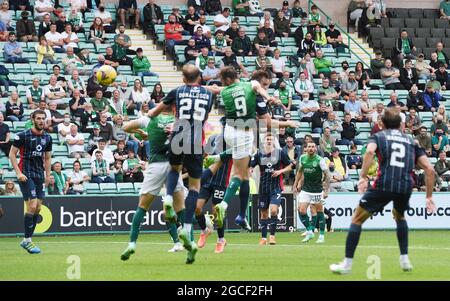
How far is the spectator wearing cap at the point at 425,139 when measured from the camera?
1383 inches

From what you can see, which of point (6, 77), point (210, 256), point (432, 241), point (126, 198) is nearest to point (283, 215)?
point (126, 198)

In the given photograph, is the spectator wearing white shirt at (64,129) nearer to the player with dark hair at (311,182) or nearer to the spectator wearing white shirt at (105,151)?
the spectator wearing white shirt at (105,151)

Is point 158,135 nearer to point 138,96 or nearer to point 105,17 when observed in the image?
point 138,96

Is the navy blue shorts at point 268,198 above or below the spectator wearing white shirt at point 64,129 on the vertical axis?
below

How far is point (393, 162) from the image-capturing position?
47.8 ft

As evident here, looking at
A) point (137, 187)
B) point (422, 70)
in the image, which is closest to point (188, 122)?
point (137, 187)

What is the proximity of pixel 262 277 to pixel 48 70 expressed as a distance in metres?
19.7

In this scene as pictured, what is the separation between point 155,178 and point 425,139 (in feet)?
64.4

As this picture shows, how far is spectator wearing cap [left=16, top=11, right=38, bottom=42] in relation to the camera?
109ft

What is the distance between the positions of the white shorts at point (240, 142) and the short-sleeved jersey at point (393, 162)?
4102mm

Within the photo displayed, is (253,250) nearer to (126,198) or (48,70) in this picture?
(126,198)

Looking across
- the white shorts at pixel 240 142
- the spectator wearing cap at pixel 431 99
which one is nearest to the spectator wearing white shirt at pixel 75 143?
the spectator wearing cap at pixel 431 99

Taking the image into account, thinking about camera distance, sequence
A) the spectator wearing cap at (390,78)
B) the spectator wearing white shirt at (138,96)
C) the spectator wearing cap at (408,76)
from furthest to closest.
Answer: the spectator wearing cap at (408,76) → the spectator wearing cap at (390,78) → the spectator wearing white shirt at (138,96)

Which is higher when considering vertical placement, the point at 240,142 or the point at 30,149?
the point at 240,142
